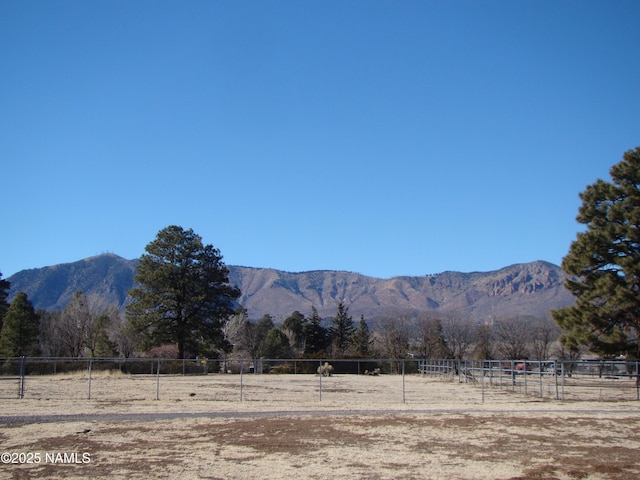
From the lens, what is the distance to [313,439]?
51.6ft

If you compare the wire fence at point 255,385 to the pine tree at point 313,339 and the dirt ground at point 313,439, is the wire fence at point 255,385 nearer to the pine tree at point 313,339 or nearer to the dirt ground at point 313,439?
the dirt ground at point 313,439

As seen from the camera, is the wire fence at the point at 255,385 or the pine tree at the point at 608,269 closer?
the wire fence at the point at 255,385

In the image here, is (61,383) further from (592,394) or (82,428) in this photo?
(592,394)

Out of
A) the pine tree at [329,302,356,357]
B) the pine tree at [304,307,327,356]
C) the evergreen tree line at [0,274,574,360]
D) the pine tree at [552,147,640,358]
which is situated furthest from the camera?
the pine tree at [329,302,356,357]

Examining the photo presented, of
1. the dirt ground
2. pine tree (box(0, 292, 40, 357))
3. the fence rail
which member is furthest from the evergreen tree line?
the dirt ground

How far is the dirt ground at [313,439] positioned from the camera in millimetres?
12008

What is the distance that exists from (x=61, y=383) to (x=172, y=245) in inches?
1015

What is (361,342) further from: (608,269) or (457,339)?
(608,269)

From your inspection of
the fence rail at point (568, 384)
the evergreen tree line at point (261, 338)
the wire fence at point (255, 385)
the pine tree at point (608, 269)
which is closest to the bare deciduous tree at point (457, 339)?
the evergreen tree line at point (261, 338)

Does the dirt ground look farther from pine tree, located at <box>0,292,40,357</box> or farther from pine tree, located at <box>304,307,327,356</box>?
pine tree, located at <box>304,307,327,356</box>

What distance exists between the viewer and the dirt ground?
12.0 metres

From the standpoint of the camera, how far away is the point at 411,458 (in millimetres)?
13219

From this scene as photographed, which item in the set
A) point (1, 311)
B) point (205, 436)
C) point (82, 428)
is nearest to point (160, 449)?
point (205, 436)

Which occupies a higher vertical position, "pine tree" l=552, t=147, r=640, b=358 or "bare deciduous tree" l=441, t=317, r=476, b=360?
"pine tree" l=552, t=147, r=640, b=358
